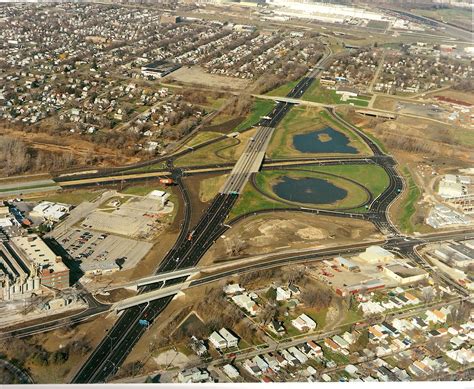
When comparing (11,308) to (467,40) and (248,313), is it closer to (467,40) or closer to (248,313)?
(248,313)

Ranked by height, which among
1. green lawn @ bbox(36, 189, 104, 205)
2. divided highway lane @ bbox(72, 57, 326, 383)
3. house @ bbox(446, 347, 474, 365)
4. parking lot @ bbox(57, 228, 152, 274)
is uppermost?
house @ bbox(446, 347, 474, 365)

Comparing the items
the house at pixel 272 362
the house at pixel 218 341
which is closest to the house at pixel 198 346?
the house at pixel 218 341

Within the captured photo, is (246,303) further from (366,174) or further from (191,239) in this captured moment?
(366,174)

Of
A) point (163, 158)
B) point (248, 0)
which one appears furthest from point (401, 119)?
point (248, 0)

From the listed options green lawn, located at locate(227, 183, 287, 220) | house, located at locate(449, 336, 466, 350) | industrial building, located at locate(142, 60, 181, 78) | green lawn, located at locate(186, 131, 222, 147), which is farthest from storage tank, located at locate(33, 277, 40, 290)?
industrial building, located at locate(142, 60, 181, 78)

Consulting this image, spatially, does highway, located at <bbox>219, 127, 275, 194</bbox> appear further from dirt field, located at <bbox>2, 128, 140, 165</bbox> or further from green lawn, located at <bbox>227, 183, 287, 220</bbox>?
dirt field, located at <bbox>2, 128, 140, 165</bbox>

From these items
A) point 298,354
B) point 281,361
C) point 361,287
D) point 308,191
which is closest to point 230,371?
point 281,361
